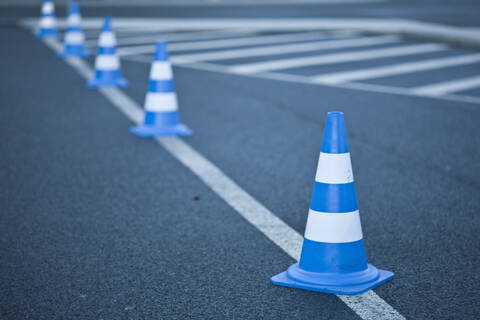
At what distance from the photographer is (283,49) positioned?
46.4ft

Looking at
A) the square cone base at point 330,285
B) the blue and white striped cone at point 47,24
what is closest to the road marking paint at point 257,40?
the blue and white striped cone at point 47,24

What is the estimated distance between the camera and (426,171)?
584 cm

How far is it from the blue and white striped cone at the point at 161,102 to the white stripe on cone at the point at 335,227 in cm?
360

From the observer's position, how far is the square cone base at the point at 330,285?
3486mm

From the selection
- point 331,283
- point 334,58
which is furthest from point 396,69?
point 331,283

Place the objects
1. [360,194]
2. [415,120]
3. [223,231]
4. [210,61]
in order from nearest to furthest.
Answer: [223,231], [360,194], [415,120], [210,61]

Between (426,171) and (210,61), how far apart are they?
7.17 m

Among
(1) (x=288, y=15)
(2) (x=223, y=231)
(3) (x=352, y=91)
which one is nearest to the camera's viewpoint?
(2) (x=223, y=231)

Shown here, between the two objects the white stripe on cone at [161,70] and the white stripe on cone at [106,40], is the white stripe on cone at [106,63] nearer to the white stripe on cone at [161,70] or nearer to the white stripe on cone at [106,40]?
the white stripe on cone at [106,40]

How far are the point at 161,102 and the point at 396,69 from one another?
5591 mm

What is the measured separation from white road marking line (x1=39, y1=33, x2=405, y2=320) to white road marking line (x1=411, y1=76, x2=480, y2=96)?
390 centimetres

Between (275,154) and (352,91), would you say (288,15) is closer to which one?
(352,91)

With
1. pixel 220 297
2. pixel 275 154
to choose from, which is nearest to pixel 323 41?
pixel 275 154

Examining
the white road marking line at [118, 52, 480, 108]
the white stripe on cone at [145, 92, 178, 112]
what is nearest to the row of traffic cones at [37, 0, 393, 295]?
the white stripe on cone at [145, 92, 178, 112]
